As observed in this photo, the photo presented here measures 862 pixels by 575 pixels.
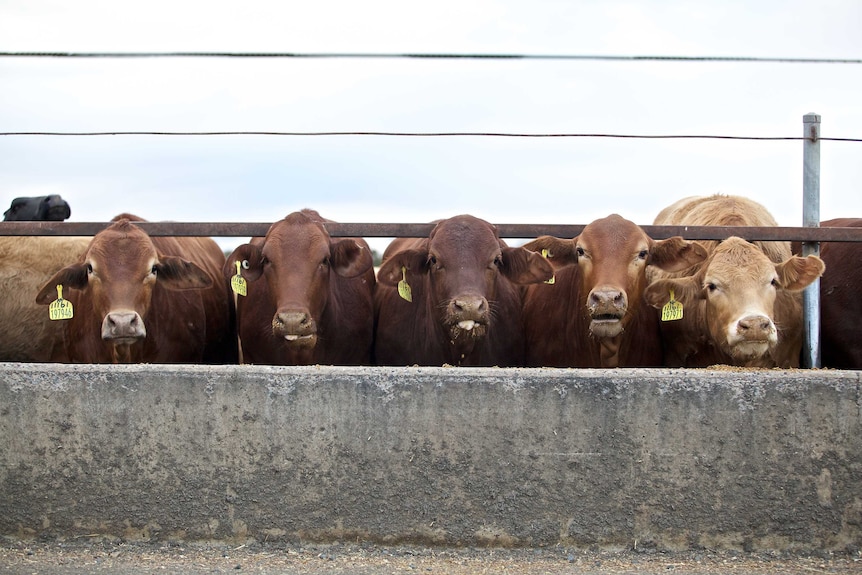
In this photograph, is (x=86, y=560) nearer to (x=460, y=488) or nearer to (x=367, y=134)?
(x=460, y=488)

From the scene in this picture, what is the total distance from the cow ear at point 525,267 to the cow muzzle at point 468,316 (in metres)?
0.60

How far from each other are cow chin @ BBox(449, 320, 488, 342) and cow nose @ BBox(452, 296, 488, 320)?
4cm

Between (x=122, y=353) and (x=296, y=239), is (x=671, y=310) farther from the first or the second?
(x=122, y=353)

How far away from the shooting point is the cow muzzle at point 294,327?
546cm

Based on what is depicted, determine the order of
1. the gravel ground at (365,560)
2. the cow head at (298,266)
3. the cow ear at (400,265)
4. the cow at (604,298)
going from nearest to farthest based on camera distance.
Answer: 1. the gravel ground at (365,560)
2. the cow at (604,298)
3. the cow head at (298,266)
4. the cow ear at (400,265)

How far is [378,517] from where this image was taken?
3.78m

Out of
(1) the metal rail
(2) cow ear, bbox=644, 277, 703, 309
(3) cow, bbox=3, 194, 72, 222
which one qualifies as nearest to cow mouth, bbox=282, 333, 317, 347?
(1) the metal rail

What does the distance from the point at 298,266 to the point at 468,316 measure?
1240 millimetres

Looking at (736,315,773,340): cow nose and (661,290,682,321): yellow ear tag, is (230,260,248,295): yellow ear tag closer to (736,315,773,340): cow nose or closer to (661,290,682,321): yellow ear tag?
(661,290,682,321): yellow ear tag

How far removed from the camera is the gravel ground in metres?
3.55

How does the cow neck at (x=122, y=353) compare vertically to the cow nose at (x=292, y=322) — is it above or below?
below

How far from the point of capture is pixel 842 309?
6.18 m

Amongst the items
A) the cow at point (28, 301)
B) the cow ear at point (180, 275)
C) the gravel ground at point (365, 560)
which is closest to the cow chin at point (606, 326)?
the gravel ground at point (365, 560)

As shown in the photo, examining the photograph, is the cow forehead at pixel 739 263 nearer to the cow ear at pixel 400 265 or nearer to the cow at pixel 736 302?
the cow at pixel 736 302
